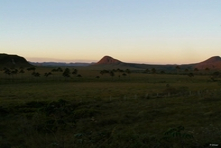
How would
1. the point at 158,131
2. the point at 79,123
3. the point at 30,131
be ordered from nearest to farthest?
the point at 30,131, the point at 158,131, the point at 79,123

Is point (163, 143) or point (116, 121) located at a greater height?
point (163, 143)

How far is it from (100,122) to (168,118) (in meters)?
5.34

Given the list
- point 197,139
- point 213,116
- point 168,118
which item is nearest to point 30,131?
point 197,139

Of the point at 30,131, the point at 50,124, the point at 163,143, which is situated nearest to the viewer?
the point at 163,143

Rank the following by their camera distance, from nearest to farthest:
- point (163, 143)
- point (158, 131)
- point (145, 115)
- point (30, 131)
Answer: point (163, 143) < point (30, 131) < point (158, 131) < point (145, 115)

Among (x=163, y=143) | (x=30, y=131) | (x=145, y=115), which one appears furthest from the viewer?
(x=145, y=115)

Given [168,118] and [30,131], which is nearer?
[30,131]

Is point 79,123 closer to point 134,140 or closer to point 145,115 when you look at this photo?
point 145,115

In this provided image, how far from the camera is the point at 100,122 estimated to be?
18453 millimetres

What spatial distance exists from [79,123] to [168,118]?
693cm

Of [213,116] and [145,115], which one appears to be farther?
[145,115]

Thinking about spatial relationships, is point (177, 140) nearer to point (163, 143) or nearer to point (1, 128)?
point (163, 143)

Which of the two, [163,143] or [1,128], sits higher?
[163,143]

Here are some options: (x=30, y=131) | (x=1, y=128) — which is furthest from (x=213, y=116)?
(x=1, y=128)
